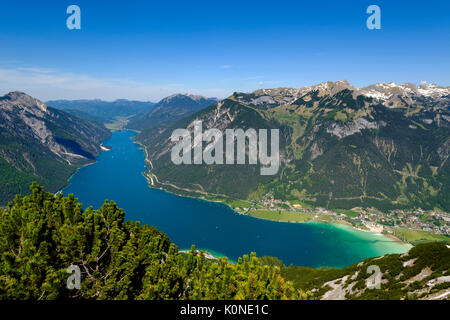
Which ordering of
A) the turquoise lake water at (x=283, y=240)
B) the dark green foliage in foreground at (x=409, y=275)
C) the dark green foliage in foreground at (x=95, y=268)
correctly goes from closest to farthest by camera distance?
the dark green foliage in foreground at (x=95, y=268) → the dark green foliage in foreground at (x=409, y=275) → the turquoise lake water at (x=283, y=240)

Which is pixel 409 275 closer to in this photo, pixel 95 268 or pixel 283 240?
pixel 95 268

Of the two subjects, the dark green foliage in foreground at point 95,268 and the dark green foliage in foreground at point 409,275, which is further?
the dark green foliage in foreground at point 409,275

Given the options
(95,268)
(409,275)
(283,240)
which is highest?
(95,268)

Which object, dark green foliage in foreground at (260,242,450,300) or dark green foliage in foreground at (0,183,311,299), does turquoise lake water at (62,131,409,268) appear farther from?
dark green foliage in foreground at (0,183,311,299)

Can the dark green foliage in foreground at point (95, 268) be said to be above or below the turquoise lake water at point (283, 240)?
above

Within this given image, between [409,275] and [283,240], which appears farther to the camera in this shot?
[283,240]

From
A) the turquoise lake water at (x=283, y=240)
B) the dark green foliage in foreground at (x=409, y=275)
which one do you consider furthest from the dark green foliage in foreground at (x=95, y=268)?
the turquoise lake water at (x=283, y=240)

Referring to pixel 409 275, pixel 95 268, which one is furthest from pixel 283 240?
pixel 95 268

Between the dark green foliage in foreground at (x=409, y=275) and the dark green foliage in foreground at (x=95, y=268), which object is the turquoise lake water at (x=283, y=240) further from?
the dark green foliage in foreground at (x=95, y=268)

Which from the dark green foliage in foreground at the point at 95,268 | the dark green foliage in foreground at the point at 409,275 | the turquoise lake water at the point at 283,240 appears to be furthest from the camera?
the turquoise lake water at the point at 283,240
